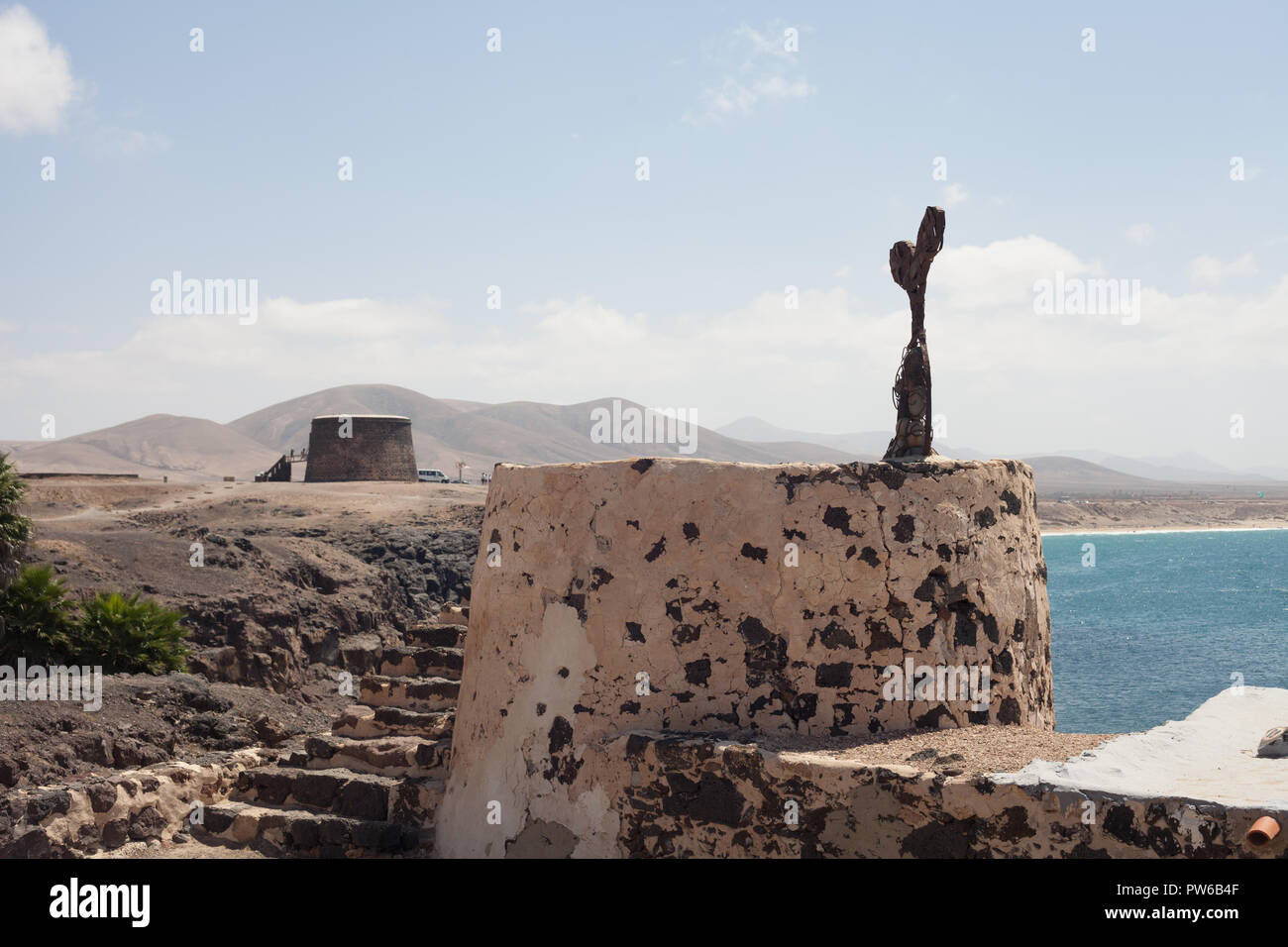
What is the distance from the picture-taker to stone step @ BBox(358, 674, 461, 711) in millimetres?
8148

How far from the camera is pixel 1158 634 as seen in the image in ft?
129

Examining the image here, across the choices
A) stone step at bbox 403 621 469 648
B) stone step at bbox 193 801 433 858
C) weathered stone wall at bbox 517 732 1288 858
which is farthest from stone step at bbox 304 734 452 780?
stone step at bbox 403 621 469 648

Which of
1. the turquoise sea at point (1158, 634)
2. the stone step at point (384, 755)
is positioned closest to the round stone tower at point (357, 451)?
the turquoise sea at point (1158, 634)

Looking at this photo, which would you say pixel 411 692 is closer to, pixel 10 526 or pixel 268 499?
pixel 10 526

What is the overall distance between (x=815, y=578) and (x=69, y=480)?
39.1m

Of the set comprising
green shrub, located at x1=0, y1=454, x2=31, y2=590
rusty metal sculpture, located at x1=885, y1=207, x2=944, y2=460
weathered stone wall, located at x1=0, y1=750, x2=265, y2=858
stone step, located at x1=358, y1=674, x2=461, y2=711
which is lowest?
weathered stone wall, located at x1=0, y1=750, x2=265, y2=858

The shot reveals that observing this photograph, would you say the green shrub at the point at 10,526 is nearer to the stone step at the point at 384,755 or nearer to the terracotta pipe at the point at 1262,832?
the stone step at the point at 384,755

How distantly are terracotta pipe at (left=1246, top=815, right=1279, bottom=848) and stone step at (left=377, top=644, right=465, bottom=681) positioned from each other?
5.67 m

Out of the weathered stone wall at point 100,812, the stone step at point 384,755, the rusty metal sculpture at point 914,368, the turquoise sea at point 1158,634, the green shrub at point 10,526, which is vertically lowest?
the turquoise sea at point 1158,634

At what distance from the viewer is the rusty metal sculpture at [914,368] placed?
6.21 meters

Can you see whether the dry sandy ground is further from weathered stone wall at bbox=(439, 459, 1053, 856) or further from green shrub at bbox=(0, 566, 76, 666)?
weathered stone wall at bbox=(439, 459, 1053, 856)

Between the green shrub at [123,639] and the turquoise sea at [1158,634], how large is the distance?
1314 centimetres

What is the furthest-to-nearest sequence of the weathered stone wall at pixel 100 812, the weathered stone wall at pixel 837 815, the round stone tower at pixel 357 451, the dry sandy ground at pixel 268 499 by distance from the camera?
the round stone tower at pixel 357 451 → the dry sandy ground at pixel 268 499 → the weathered stone wall at pixel 100 812 → the weathered stone wall at pixel 837 815
